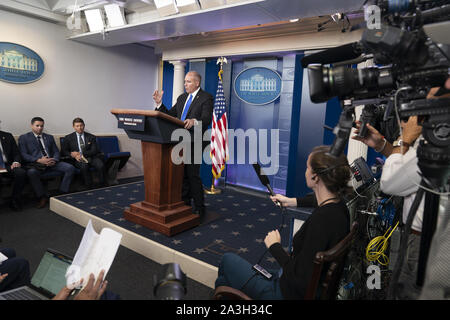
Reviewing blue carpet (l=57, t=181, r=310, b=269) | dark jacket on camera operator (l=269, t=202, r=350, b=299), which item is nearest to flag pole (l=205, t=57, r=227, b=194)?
blue carpet (l=57, t=181, r=310, b=269)

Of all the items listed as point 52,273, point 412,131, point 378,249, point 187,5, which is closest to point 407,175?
point 412,131

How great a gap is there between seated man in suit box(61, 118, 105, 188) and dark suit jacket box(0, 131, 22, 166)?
72 centimetres

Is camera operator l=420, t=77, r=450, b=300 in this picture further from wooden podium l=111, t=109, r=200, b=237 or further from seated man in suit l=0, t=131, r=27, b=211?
seated man in suit l=0, t=131, r=27, b=211

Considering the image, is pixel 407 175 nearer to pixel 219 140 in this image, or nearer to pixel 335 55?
pixel 335 55

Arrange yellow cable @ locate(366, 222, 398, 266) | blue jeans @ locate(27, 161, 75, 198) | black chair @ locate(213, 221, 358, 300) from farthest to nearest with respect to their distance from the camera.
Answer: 1. blue jeans @ locate(27, 161, 75, 198)
2. yellow cable @ locate(366, 222, 398, 266)
3. black chair @ locate(213, 221, 358, 300)

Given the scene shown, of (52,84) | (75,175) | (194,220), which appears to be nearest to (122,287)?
(194,220)

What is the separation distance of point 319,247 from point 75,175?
4503mm

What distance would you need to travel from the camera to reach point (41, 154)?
14.3 feet

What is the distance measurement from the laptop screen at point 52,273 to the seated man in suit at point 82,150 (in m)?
3.69

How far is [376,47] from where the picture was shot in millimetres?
771

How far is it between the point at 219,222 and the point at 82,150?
2927mm

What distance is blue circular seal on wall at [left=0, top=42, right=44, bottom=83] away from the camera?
4344 mm

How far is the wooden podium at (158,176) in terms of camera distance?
2.63m
